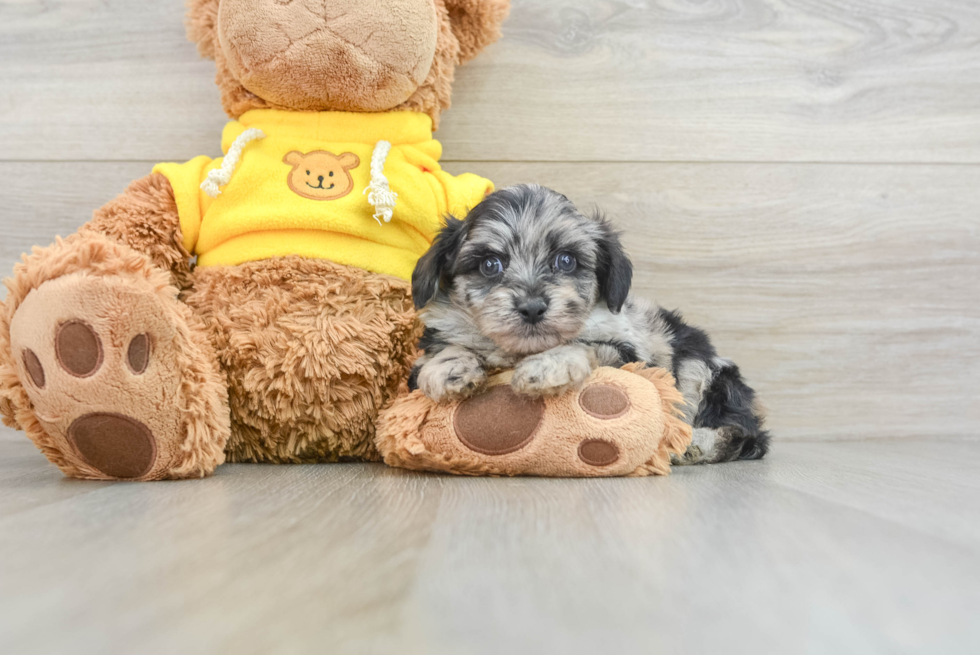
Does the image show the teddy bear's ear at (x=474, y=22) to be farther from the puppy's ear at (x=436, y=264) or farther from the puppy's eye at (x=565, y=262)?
the puppy's eye at (x=565, y=262)

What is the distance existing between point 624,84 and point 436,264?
3.61ft

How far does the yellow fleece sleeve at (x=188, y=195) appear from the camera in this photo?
1812 millimetres

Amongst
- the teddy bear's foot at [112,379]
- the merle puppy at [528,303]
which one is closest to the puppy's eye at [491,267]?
the merle puppy at [528,303]

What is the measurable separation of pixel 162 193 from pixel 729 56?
1835 millimetres

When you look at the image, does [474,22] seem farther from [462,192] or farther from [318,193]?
[318,193]

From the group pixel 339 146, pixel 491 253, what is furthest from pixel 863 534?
pixel 339 146

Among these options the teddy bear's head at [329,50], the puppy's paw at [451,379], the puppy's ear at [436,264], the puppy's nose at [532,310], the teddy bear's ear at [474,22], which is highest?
the teddy bear's ear at [474,22]

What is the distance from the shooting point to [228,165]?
1776 millimetres

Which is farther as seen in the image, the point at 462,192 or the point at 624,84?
the point at 624,84

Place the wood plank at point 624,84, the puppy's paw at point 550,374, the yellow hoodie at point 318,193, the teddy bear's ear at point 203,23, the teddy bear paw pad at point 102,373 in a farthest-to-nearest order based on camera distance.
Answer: the wood plank at point 624,84
the teddy bear's ear at point 203,23
the yellow hoodie at point 318,193
the puppy's paw at point 550,374
the teddy bear paw pad at point 102,373

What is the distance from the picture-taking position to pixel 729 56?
2.36 metres

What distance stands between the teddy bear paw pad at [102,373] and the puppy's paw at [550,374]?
2.38 ft

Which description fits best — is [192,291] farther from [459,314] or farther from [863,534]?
[863,534]

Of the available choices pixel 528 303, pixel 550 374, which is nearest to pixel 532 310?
pixel 528 303
